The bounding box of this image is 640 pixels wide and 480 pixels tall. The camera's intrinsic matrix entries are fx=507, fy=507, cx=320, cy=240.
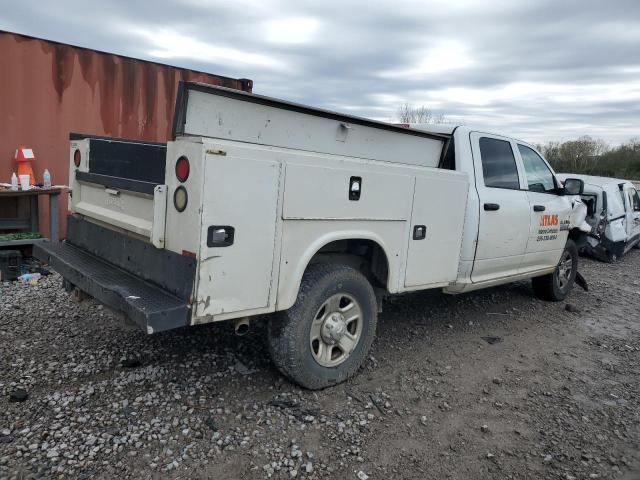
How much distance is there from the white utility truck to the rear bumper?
1cm

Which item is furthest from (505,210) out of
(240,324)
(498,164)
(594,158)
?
(594,158)

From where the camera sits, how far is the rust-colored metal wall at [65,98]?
661cm

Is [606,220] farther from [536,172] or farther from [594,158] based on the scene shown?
[594,158]

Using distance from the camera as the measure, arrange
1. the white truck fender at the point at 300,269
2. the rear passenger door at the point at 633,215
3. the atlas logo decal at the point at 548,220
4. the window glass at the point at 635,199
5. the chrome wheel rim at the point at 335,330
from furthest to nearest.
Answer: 1. the window glass at the point at 635,199
2. the rear passenger door at the point at 633,215
3. the atlas logo decal at the point at 548,220
4. the chrome wheel rim at the point at 335,330
5. the white truck fender at the point at 300,269

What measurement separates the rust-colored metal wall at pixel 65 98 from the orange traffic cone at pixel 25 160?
114 millimetres

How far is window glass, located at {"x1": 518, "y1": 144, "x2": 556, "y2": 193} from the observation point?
5566mm

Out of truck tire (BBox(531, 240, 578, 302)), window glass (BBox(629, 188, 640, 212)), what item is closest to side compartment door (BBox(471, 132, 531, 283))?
truck tire (BBox(531, 240, 578, 302))

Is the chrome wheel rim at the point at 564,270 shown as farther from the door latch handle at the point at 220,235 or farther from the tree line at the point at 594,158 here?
the tree line at the point at 594,158

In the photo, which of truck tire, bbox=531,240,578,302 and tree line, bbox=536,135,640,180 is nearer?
truck tire, bbox=531,240,578,302

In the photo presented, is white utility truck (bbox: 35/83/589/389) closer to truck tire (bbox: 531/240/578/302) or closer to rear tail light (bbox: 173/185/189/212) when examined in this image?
rear tail light (bbox: 173/185/189/212)

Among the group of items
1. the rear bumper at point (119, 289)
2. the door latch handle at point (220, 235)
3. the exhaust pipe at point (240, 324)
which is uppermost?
the door latch handle at point (220, 235)

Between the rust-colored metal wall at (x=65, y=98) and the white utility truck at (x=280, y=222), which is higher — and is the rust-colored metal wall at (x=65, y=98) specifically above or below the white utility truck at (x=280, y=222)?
above

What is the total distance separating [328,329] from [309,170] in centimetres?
114

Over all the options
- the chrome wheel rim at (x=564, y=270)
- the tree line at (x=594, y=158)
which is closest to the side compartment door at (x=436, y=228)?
the chrome wheel rim at (x=564, y=270)
